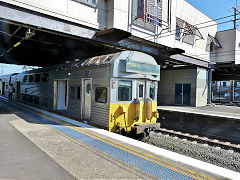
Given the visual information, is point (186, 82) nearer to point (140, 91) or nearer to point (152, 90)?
point (152, 90)

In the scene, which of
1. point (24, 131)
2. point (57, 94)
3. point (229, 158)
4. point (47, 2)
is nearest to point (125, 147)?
Answer: point (24, 131)

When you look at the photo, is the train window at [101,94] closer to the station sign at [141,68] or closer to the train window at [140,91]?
the station sign at [141,68]

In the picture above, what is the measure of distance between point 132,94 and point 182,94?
14.6 m

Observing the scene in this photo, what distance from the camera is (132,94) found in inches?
307

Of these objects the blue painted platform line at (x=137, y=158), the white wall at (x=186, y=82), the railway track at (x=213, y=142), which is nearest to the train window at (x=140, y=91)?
the blue painted platform line at (x=137, y=158)

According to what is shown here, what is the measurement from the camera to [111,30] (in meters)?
10.4

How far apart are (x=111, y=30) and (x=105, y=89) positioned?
15.1 ft

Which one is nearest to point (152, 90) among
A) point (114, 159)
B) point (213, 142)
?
point (213, 142)

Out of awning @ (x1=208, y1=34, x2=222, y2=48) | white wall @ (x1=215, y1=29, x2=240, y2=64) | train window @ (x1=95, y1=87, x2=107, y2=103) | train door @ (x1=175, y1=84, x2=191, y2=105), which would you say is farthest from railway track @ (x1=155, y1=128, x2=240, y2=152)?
awning @ (x1=208, y1=34, x2=222, y2=48)

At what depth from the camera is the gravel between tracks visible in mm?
6359

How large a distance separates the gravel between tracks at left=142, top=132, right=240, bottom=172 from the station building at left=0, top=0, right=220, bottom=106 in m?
5.67

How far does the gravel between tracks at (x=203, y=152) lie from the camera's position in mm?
6359

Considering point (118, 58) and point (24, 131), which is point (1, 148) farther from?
point (118, 58)

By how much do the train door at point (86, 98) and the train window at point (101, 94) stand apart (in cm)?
62
